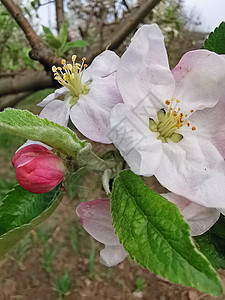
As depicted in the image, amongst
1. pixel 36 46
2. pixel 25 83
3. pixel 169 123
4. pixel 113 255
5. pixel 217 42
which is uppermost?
pixel 217 42

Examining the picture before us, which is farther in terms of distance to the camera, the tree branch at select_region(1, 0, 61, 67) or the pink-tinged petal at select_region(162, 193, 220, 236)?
the tree branch at select_region(1, 0, 61, 67)

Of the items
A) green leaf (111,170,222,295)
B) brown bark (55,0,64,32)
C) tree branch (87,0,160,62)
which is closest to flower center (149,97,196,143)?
green leaf (111,170,222,295)

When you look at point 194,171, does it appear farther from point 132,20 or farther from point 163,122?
point 132,20

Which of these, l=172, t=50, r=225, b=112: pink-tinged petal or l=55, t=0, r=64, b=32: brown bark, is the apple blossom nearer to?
l=172, t=50, r=225, b=112: pink-tinged petal

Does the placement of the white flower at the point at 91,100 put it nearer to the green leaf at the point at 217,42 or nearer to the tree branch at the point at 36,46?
the green leaf at the point at 217,42

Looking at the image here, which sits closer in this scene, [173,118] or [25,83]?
[173,118]

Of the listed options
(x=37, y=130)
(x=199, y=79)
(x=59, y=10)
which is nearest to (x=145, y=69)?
(x=199, y=79)

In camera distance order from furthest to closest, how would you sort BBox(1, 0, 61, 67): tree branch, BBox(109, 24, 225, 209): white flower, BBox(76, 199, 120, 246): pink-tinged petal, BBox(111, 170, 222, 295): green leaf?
BBox(1, 0, 61, 67): tree branch, BBox(76, 199, 120, 246): pink-tinged petal, BBox(109, 24, 225, 209): white flower, BBox(111, 170, 222, 295): green leaf

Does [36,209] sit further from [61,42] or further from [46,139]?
[61,42]
